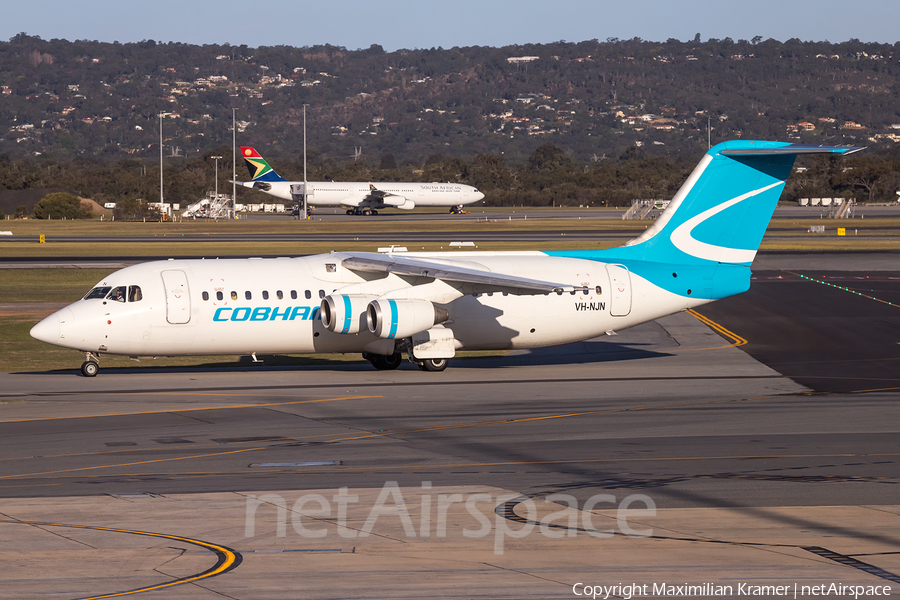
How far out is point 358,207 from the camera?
437ft

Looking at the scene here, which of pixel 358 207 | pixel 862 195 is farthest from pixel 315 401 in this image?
pixel 862 195

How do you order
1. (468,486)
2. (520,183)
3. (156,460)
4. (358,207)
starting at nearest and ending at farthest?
(468,486)
(156,460)
(358,207)
(520,183)

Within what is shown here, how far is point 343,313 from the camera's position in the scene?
1135 inches

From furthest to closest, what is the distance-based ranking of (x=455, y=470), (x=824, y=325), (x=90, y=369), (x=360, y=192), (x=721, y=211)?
(x=360, y=192) → (x=824, y=325) → (x=721, y=211) → (x=90, y=369) → (x=455, y=470)

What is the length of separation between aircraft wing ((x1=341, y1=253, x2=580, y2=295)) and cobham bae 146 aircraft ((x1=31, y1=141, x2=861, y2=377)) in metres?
0.04

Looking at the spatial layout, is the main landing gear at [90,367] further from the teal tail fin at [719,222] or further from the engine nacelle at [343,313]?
the teal tail fin at [719,222]

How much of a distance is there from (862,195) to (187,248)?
12820cm

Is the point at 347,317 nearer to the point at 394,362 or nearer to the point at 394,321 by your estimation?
the point at 394,321

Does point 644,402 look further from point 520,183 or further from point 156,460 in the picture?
point 520,183

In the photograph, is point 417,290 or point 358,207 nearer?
point 417,290

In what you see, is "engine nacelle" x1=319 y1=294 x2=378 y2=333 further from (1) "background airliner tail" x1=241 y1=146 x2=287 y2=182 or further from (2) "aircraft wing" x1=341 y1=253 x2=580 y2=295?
(1) "background airliner tail" x1=241 y1=146 x2=287 y2=182

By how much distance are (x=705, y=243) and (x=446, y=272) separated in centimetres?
929

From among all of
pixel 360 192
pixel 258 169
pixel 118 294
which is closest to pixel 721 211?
pixel 118 294

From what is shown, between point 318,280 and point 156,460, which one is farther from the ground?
point 318,280
